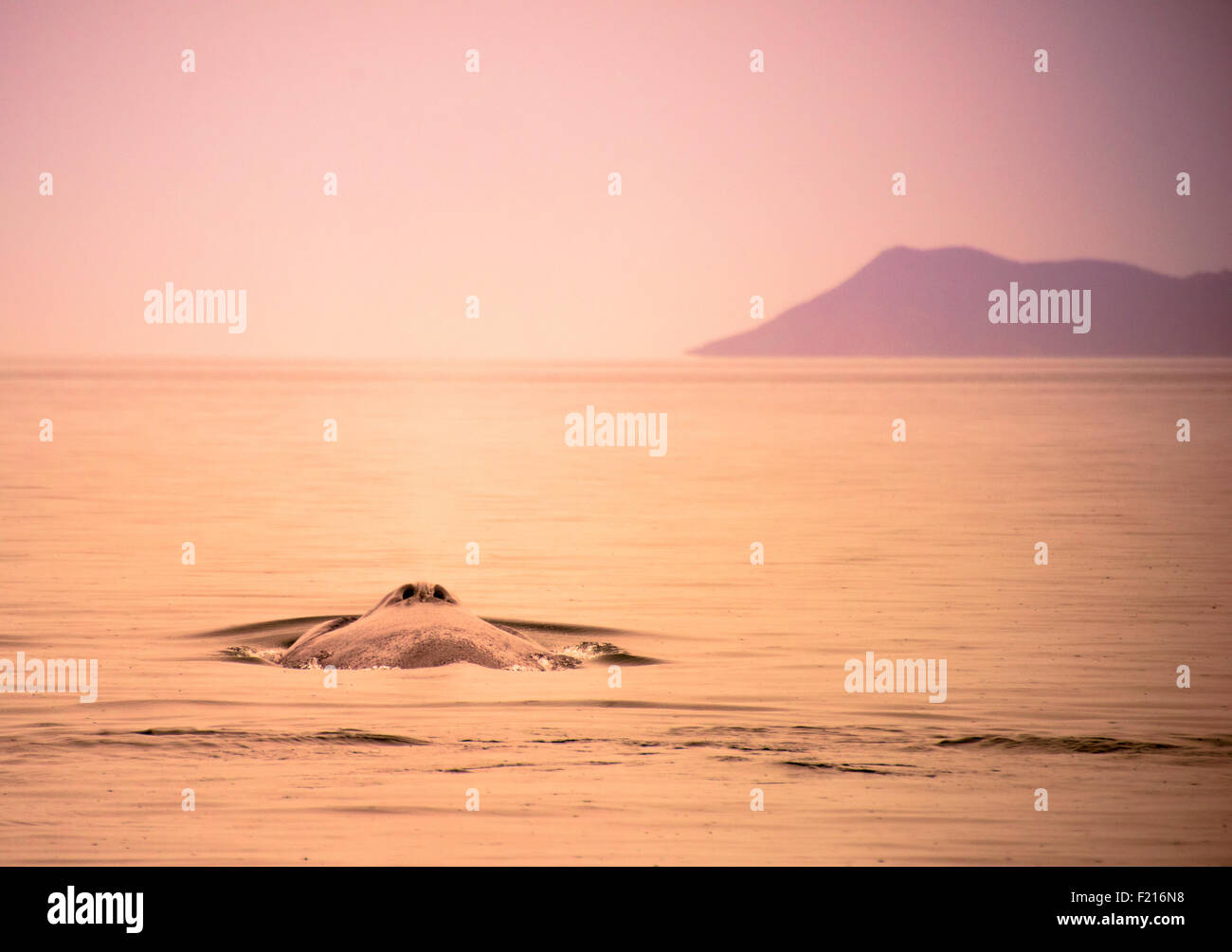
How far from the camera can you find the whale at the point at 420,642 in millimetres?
21188

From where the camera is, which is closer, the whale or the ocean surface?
the ocean surface

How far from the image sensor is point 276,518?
3994 centimetres

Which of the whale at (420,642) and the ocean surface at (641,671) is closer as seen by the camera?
the ocean surface at (641,671)

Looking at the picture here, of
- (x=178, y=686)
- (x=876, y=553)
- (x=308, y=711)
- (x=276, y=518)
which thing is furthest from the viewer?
(x=276, y=518)

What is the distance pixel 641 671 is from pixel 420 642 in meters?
2.88

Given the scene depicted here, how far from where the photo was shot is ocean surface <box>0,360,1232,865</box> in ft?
46.9

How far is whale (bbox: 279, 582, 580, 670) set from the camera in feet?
69.5

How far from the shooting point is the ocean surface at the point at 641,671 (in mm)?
14305

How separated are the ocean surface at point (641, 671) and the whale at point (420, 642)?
0.40 m

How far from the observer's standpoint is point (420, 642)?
21.3 meters

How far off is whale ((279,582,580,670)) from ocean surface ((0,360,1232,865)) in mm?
396
